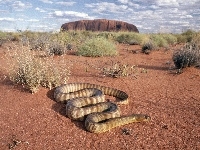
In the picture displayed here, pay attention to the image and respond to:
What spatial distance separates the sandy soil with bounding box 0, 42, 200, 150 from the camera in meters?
6.07

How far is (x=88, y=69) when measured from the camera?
1242 cm

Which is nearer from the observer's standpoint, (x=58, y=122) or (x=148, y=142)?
(x=148, y=142)

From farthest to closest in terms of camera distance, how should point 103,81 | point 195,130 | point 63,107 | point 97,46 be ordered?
point 97,46 → point 103,81 → point 63,107 → point 195,130

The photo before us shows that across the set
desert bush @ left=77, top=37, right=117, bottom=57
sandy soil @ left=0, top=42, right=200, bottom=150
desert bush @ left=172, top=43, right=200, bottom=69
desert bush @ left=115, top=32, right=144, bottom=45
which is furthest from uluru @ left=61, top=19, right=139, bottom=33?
sandy soil @ left=0, top=42, right=200, bottom=150

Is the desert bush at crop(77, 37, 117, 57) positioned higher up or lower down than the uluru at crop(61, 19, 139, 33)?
lower down

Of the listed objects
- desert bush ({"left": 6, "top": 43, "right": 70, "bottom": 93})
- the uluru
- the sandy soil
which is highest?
the uluru

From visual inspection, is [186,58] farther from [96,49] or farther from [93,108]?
[93,108]

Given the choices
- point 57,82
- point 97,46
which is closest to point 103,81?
point 57,82

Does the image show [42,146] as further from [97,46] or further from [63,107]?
[97,46]

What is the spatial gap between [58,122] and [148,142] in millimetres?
2011

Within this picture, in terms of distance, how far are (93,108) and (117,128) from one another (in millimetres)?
827

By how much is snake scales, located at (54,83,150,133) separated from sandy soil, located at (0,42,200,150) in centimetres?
15

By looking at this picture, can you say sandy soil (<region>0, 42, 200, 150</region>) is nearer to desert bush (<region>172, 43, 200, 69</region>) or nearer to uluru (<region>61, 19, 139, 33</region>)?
desert bush (<region>172, 43, 200, 69</region>)

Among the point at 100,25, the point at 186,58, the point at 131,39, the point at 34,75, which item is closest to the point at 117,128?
the point at 34,75
